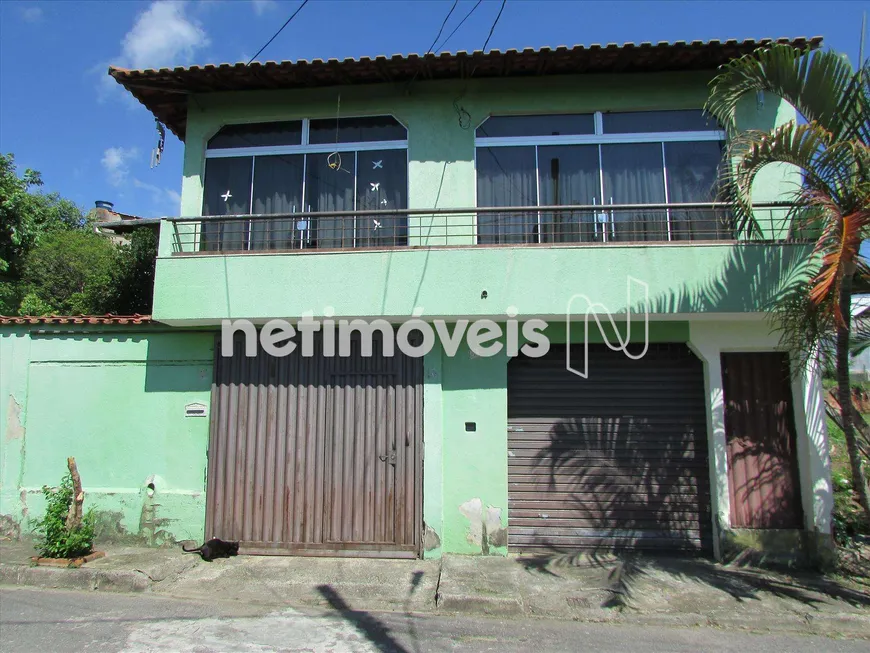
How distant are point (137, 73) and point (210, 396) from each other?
14.4 feet

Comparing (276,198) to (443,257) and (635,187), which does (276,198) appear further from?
(635,187)

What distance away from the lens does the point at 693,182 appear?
7.25 metres

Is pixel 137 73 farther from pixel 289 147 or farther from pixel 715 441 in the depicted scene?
pixel 715 441

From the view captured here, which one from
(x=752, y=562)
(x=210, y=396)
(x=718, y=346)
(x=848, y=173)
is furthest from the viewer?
(x=210, y=396)

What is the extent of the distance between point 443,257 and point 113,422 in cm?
499

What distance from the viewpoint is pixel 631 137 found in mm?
→ 7379

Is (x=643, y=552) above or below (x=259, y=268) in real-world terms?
below

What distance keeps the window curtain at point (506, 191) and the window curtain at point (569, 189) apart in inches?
5.9

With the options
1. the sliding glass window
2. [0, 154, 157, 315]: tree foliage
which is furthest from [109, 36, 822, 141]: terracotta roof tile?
[0, 154, 157, 315]: tree foliage

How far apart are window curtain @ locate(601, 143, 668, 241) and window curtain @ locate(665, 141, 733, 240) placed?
0.46 feet

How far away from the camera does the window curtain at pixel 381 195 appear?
7359mm

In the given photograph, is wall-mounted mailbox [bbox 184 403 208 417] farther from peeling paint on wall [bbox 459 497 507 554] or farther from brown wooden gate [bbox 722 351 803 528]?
brown wooden gate [bbox 722 351 803 528]

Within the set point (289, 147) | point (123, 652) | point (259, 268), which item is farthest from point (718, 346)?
point (123, 652)

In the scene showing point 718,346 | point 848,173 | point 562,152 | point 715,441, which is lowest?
point 715,441
